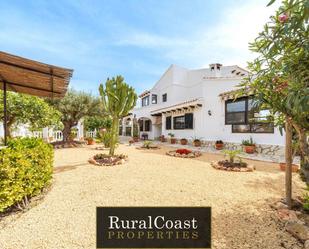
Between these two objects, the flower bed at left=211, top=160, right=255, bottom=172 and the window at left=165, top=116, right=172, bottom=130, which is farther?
the window at left=165, top=116, right=172, bottom=130

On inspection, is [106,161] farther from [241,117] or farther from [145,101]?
[145,101]

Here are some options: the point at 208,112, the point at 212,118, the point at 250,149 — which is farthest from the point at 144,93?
the point at 250,149

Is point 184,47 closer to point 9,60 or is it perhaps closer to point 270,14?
point 270,14

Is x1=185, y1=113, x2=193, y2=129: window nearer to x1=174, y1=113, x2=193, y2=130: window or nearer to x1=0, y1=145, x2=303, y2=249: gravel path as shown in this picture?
x1=174, y1=113, x2=193, y2=130: window

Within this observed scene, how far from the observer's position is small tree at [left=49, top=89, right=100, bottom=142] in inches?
536

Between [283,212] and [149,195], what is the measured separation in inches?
107

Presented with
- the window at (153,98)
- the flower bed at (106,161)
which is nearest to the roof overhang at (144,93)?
the window at (153,98)

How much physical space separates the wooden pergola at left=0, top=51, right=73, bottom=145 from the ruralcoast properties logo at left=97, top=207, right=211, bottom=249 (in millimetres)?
3447

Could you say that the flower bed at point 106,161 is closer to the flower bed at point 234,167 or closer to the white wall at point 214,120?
the flower bed at point 234,167

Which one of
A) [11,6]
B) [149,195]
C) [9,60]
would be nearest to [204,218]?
[149,195]

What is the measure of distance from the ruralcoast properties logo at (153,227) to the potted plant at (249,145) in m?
8.54

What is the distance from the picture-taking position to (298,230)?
252 centimetres

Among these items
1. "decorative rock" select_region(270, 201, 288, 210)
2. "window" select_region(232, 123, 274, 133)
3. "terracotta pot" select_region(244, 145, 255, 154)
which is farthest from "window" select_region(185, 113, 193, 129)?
"decorative rock" select_region(270, 201, 288, 210)

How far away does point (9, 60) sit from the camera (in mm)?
3539
